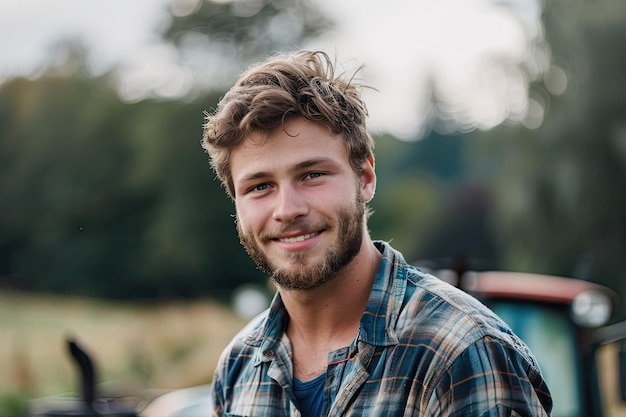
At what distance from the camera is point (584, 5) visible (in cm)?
2150

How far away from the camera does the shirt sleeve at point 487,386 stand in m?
2.00

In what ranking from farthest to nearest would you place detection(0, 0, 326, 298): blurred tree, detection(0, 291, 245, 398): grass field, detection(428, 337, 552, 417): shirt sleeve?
detection(0, 0, 326, 298): blurred tree
detection(0, 291, 245, 398): grass field
detection(428, 337, 552, 417): shirt sleeve

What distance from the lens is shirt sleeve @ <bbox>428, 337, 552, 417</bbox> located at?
1995 mm

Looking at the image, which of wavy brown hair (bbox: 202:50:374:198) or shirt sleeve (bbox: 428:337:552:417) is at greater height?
wavy brown hair (bbox: 202:50:374:198)

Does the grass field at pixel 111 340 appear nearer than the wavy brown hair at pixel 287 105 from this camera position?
No

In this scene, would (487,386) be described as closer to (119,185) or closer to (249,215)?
(249,215)

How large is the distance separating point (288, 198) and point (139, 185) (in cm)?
2906

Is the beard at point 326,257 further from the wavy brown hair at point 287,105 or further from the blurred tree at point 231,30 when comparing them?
the blurred tree at point 231,30

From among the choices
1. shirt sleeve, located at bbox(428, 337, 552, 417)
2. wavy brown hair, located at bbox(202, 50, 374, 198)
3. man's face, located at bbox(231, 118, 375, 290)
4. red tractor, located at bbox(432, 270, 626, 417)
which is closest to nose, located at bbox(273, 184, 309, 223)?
man's face, located at bbox(231, 118, 375, 290)

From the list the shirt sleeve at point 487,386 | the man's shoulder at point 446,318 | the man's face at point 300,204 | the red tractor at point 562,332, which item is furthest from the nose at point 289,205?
the red tractor at point 562,332

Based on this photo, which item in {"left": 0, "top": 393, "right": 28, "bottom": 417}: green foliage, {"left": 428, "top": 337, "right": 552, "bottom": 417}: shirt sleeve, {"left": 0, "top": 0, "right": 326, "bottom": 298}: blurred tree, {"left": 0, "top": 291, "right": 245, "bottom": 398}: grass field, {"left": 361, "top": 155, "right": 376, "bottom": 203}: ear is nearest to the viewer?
{"left": 428, "top": 337, "right": 552, "bottom": 417}: shirt sleeve

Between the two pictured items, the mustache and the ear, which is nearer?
the mustache

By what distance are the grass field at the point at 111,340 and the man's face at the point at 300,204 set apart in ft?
43.3

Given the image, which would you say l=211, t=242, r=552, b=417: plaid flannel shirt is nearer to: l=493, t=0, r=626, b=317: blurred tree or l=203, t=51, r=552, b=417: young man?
l=203, t=51, r=552, b=417: young man
